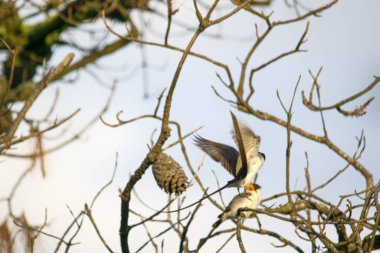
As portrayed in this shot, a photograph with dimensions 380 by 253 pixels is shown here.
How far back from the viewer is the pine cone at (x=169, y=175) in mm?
3139

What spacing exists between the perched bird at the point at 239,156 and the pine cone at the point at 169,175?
1.66 feet

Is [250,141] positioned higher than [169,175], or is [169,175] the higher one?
[250,141]

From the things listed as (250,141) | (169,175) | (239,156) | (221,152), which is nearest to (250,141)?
(250,141)

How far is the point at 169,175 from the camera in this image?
3.14m

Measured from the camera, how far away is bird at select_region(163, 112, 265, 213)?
3.93 m

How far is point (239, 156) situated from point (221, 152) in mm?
193

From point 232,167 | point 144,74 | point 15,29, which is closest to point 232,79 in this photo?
point 232,167

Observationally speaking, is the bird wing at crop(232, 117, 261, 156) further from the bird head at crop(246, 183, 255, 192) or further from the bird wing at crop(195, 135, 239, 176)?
the bird head at crop(246, 183, 255, 192)

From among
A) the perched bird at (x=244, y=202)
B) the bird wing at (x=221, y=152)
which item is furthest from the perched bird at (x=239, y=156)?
the perched bird at (x=244, y=202)

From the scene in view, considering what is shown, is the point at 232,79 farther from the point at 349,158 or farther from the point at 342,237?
the point at 342,237

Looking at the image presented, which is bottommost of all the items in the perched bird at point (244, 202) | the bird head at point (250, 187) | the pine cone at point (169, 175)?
the pine cone at point (169, 175)

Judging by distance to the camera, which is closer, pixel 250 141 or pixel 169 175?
pixel 169 175

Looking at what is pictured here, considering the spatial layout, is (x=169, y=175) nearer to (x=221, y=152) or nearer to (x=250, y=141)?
(x=250, y=141)

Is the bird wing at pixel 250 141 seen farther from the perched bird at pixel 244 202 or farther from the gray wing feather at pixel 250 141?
the perched bird at pixel 244 202
